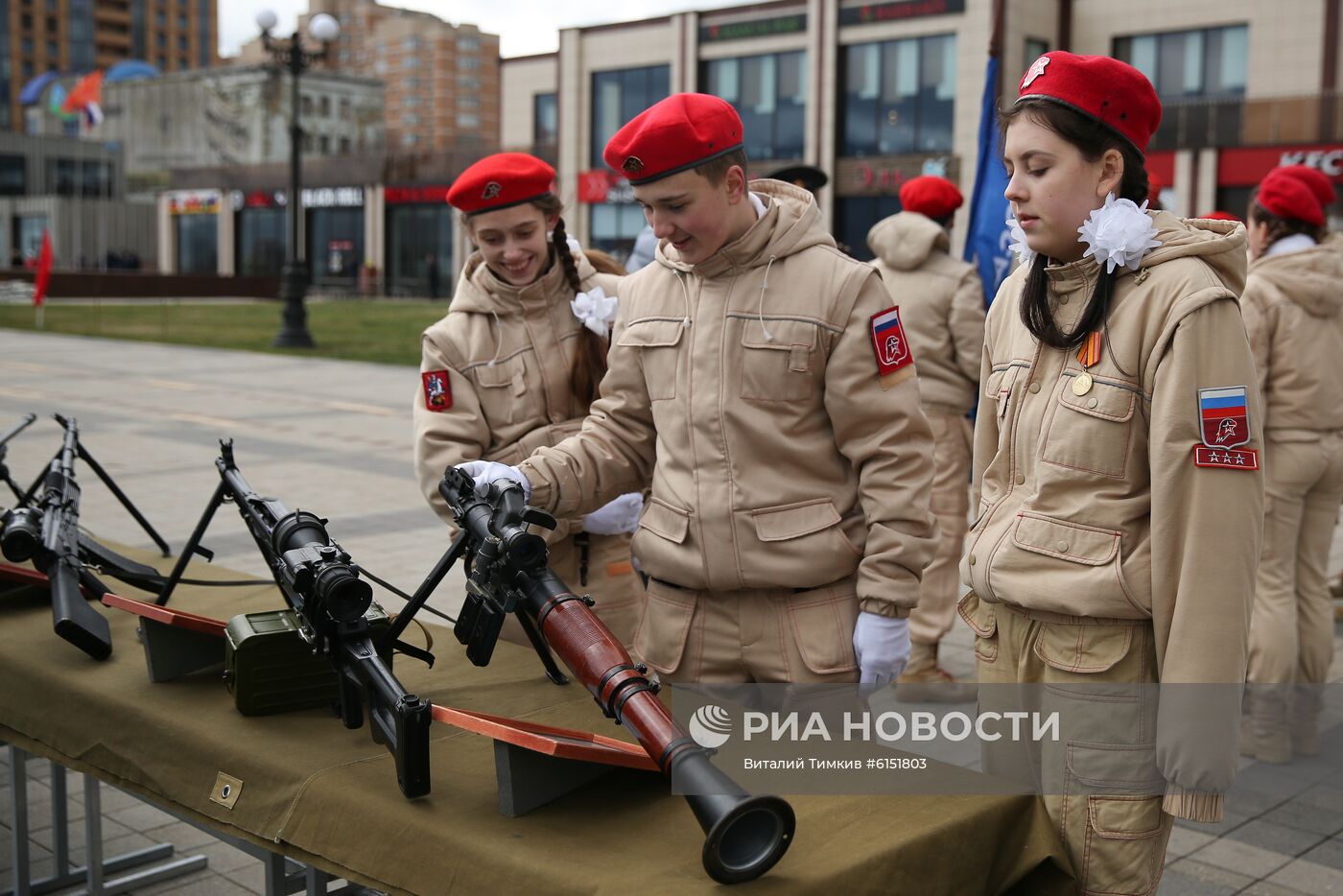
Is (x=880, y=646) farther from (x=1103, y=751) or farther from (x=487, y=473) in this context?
(x=487, y=473)

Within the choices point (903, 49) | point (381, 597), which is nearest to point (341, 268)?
point (903, 49)

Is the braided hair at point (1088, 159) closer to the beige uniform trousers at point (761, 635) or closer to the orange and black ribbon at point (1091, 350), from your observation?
the orange and black ribbon at point (1091, 350)

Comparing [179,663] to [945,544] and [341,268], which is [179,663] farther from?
[341,268]

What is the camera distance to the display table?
1.95 metres

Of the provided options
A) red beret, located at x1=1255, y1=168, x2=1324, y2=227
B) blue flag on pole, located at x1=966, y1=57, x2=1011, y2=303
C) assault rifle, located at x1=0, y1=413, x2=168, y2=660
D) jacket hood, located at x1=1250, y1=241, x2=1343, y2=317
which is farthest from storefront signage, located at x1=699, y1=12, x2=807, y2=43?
assault rifle, located at x1=0, y1=413, x2=168, y2=660

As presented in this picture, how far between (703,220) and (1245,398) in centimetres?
114

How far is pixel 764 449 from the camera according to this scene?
2824 millimetres

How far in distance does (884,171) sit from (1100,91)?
39.9 m

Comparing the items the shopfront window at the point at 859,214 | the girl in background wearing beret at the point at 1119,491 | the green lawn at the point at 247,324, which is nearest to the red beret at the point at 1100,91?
the girl in background wearing beret at the point at 1119,491

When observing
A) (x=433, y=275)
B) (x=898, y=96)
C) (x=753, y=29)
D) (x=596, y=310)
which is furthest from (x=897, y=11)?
(x=596, y=310)

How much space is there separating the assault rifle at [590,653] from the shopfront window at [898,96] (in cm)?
3936

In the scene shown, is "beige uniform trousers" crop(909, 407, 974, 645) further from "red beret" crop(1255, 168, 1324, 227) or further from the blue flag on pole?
"red beret" crop(1255, 168, 1324, 227)

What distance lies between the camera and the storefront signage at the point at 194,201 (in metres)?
62.3

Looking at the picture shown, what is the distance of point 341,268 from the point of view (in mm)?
57156
